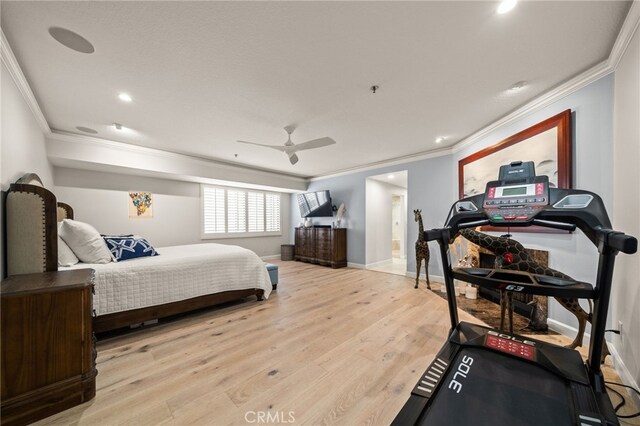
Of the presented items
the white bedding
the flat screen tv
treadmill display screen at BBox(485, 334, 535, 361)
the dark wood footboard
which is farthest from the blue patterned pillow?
the flat screen tv

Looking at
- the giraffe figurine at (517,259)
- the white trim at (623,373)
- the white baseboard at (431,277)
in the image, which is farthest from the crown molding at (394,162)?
the white trim at (623,373)

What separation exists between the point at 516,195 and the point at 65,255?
12.6ft

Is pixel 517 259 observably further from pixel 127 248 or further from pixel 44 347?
pixel 127 248

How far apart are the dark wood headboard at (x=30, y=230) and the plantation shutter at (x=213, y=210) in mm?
3877

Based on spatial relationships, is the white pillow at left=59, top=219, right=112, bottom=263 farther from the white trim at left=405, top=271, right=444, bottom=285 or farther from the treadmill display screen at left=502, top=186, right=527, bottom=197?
the white trim at left=405, top=271, right=444, bottom=285

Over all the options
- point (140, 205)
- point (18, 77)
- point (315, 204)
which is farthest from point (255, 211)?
point (18, 77)

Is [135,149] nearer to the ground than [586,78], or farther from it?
nearer to the ground

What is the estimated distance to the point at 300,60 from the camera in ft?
6.41

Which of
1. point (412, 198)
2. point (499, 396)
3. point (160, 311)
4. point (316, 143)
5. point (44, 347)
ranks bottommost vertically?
point (160, 311)

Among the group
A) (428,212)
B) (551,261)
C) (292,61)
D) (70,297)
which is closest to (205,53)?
(292,61)

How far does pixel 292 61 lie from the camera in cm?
197

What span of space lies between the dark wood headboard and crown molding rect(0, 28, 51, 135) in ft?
3.19

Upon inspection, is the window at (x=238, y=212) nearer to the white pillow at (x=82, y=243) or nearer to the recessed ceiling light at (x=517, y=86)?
the white pillow at (x=82, y=243)

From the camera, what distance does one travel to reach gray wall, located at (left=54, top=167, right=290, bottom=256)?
409cm
